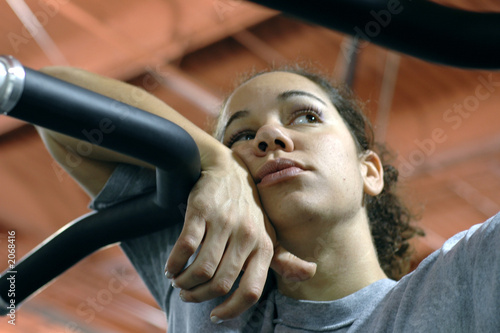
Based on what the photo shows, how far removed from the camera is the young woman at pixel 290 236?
747 mm

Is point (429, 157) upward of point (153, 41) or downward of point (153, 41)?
downward

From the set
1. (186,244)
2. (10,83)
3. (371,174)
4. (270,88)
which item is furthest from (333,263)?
(10,83)

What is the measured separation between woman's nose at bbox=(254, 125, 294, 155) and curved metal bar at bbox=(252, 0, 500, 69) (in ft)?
1.55

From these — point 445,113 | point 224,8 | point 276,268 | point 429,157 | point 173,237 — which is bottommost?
point 429,157

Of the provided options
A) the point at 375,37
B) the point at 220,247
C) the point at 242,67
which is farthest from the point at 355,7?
the point at 242,67

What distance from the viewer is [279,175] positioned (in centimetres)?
101

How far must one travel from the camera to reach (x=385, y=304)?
0.93 meters

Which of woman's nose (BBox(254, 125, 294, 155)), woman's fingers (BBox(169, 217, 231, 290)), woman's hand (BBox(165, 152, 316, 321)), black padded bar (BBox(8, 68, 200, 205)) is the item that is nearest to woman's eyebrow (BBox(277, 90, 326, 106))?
woman's nose (BBox(254, 125, 294, 155))

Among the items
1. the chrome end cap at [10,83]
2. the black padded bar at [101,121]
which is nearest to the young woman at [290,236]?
the black padded bar at [101,121]

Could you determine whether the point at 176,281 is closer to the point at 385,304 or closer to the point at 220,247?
the point at 220,247

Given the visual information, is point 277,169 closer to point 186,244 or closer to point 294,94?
point 294,94

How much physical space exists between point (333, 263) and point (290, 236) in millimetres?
116

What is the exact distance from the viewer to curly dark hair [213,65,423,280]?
1.31 m

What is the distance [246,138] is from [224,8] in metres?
1.89
